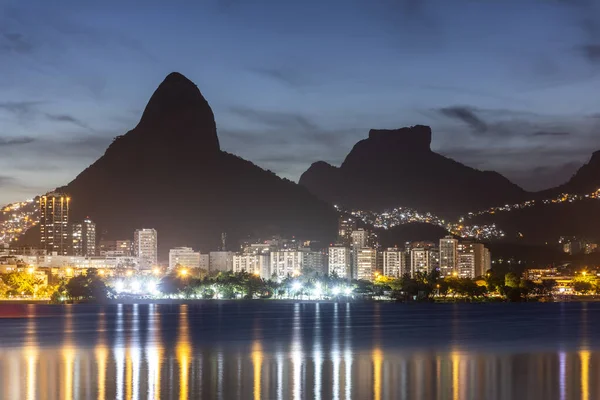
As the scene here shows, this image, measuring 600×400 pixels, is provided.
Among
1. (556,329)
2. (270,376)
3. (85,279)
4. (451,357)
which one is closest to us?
(270,376)

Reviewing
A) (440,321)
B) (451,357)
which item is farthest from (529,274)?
(451,357)

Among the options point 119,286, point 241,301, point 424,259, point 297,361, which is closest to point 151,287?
point 119,286

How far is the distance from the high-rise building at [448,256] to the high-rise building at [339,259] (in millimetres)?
20064

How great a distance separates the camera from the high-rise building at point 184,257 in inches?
7638

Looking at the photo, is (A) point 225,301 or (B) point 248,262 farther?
(B) point 248,262

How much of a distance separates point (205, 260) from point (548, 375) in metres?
164

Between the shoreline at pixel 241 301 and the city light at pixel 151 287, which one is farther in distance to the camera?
the city light at pixel 151 287

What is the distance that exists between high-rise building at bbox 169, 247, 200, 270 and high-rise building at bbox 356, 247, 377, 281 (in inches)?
1343

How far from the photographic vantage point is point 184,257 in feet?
640

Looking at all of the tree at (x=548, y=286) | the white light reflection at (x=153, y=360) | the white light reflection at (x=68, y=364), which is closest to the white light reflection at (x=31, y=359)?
the white light reflection at (x=68, y=364)

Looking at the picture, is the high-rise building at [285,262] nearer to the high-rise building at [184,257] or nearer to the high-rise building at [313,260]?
the high-rise building at [313,260]

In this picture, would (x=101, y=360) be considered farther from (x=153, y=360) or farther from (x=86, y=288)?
(x=86, y=288)

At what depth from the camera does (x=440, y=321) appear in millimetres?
82562

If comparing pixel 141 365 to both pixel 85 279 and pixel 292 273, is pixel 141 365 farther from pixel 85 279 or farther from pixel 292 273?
pixel 292 273
